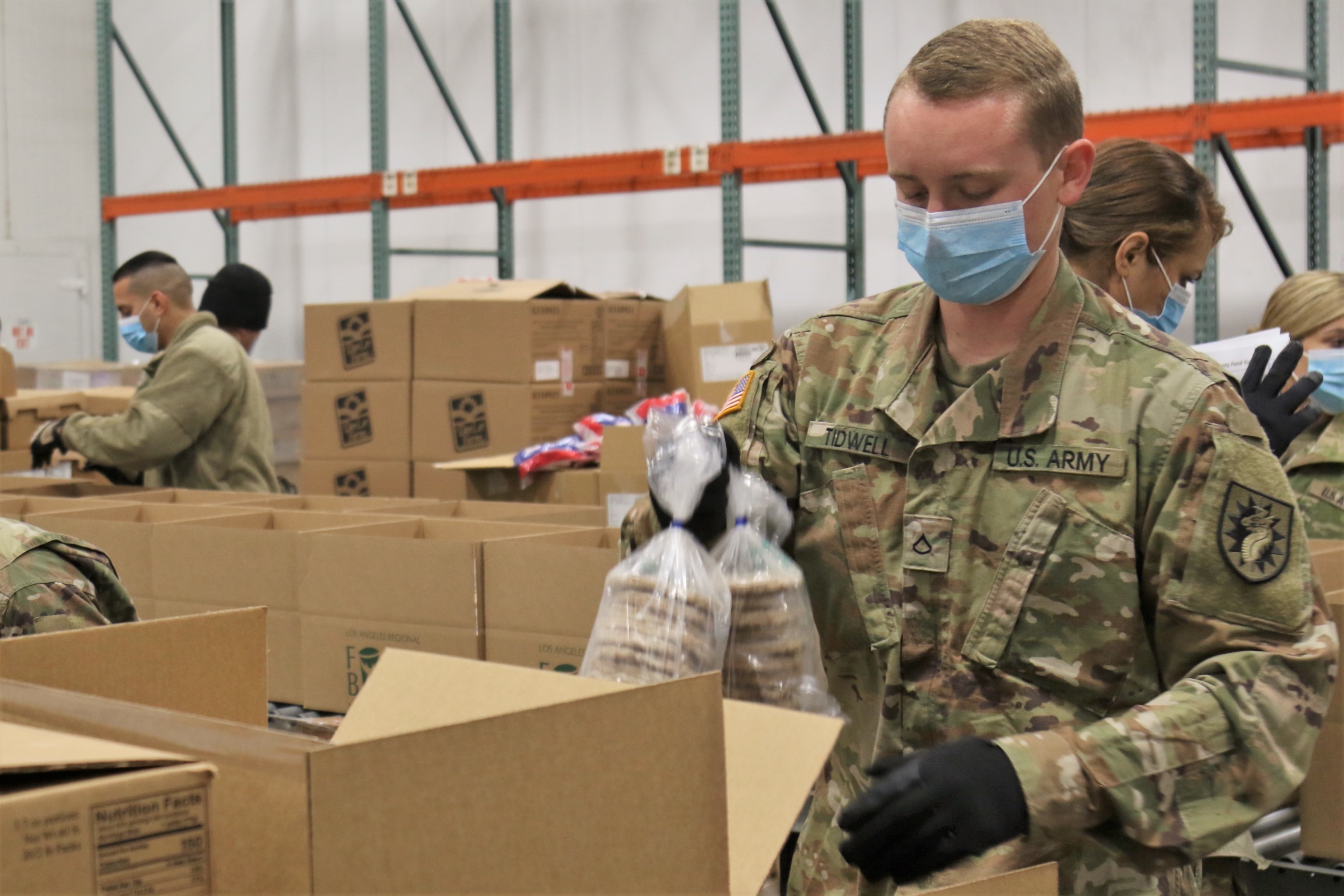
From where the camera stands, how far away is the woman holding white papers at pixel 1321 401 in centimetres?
266

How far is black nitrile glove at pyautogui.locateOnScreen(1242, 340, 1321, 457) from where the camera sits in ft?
8.22

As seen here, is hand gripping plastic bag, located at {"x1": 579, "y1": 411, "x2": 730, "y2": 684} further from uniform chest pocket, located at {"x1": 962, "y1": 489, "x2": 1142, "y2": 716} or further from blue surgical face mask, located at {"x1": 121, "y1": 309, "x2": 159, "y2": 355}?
blue surgical face mask, located at {"x1": 121, "y1": 309, "x2": 159, "y2": 355}

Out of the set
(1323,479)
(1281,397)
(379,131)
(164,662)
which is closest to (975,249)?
(164,662)

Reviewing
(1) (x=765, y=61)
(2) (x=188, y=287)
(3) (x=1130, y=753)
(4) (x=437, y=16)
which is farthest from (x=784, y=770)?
(4) (x=437, y=16)

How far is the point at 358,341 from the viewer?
4.64 m

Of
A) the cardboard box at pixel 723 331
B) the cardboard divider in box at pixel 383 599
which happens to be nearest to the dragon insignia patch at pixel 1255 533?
the cardboard divider in box at pixel 383 599

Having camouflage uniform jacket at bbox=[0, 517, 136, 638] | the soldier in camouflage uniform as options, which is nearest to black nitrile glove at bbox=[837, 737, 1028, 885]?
the soldier in camouflage uniform

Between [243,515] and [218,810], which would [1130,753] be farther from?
[243,515]

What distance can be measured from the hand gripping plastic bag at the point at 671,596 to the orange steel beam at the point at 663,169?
353cm

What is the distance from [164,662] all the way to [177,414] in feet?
9.44

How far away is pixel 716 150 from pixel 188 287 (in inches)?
99.5

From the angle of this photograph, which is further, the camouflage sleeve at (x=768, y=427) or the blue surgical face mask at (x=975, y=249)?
the camouflage sleeve at (x=768, y=427)

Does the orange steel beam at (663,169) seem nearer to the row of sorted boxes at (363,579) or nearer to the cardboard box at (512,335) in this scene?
the cardboard box at (512,335)

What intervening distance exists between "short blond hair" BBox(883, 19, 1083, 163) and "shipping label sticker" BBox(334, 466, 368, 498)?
3673 millimetres
